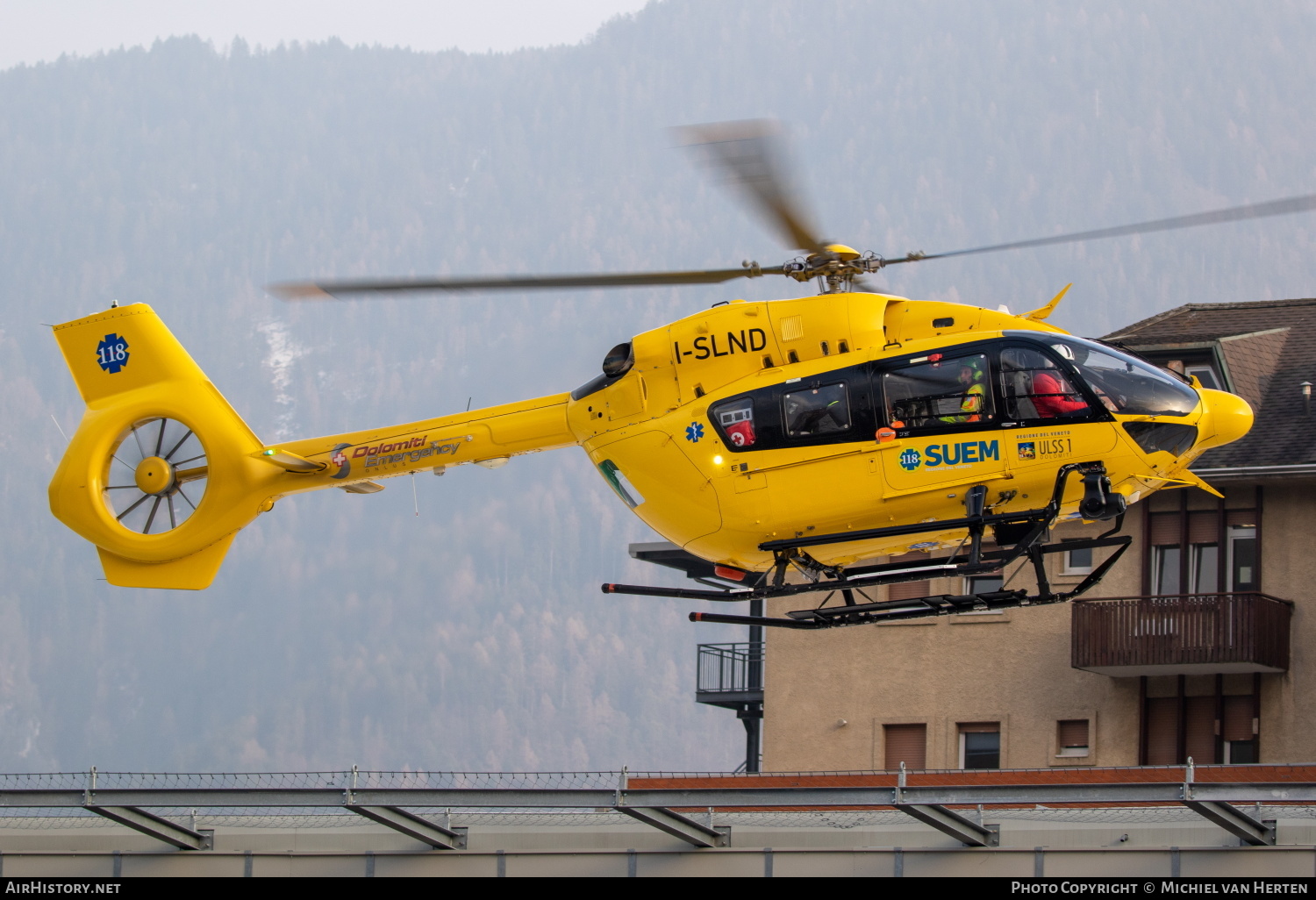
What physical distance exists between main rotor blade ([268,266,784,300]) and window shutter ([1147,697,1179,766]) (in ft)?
54.0

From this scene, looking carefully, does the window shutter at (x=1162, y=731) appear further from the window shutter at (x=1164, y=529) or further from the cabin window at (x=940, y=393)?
the cabin window at (x=940, y=393)

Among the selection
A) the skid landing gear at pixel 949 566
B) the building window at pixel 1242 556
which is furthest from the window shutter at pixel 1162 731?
the skid landing gear at pixel 949 566

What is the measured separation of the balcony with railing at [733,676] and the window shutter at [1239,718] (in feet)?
40.3

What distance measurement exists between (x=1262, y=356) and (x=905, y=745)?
10278 mm

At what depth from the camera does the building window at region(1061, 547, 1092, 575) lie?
1414 inches

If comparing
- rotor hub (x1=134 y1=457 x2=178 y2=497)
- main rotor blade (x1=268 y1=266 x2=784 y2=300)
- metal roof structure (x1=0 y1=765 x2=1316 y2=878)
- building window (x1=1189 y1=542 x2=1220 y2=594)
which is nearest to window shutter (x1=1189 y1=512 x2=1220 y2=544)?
building window (x1=1189 y1=542 x2=1220 y2=594)

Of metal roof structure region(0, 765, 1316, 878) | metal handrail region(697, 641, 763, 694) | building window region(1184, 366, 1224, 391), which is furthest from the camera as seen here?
metal handrail region(697, 641, 763, 694)

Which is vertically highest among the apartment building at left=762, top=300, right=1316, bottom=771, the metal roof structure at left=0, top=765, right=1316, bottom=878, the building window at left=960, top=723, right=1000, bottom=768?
the apartment building at left=762, top=300, right=1316, bottom=771

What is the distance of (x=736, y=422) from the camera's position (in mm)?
21922

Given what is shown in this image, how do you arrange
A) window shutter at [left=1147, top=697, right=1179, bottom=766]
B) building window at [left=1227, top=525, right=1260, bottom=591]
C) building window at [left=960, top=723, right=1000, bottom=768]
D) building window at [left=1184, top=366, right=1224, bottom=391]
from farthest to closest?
building window at [left=960, top=723, right=1000, bottom=768]
building window at [left=1184, top=366, right=1224, bottom=391]
window shutter at [left=1147, top=697, right=1179, bottom=766]
building window at [left=1227, top=525, right=1260, bottom=591]

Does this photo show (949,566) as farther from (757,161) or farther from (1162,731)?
(1162,731)

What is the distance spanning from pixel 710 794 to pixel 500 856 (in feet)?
12.4

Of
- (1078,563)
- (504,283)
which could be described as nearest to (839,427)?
(504,283)

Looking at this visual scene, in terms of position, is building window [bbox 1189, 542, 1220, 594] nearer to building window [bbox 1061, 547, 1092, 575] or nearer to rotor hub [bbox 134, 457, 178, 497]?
building window [bbox 1061, 547, 1092, 575]
